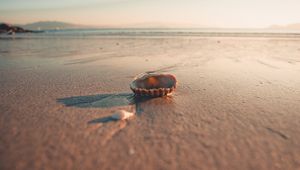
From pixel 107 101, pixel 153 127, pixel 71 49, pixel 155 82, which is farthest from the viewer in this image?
pixel 71 49

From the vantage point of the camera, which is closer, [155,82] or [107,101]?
[107,101]

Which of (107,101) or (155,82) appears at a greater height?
(155,82)

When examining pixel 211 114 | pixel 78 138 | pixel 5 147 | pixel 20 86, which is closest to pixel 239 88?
pixel 211 114

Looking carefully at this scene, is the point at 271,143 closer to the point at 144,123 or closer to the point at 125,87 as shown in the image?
the point at 144,123

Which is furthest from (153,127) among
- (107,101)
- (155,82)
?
(155,82)

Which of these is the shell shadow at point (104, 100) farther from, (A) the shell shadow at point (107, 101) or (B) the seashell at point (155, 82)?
(B) the seashell at point (155, 82)

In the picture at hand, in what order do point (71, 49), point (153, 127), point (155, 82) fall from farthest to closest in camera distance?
point (71, 49)
point (155, 82)
point (153, 127)

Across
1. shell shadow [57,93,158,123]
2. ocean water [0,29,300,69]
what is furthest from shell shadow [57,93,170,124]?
ocean water [0,29,300,69]

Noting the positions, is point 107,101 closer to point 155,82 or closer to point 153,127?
point 155,82

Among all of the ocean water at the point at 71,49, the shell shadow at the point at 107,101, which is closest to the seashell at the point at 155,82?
the shell shadow at the point at 107,101

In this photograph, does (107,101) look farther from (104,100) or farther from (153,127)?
(153,127)

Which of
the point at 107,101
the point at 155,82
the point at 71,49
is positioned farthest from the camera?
the point at 71,49

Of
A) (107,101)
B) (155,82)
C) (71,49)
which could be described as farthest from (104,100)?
(71,49)
